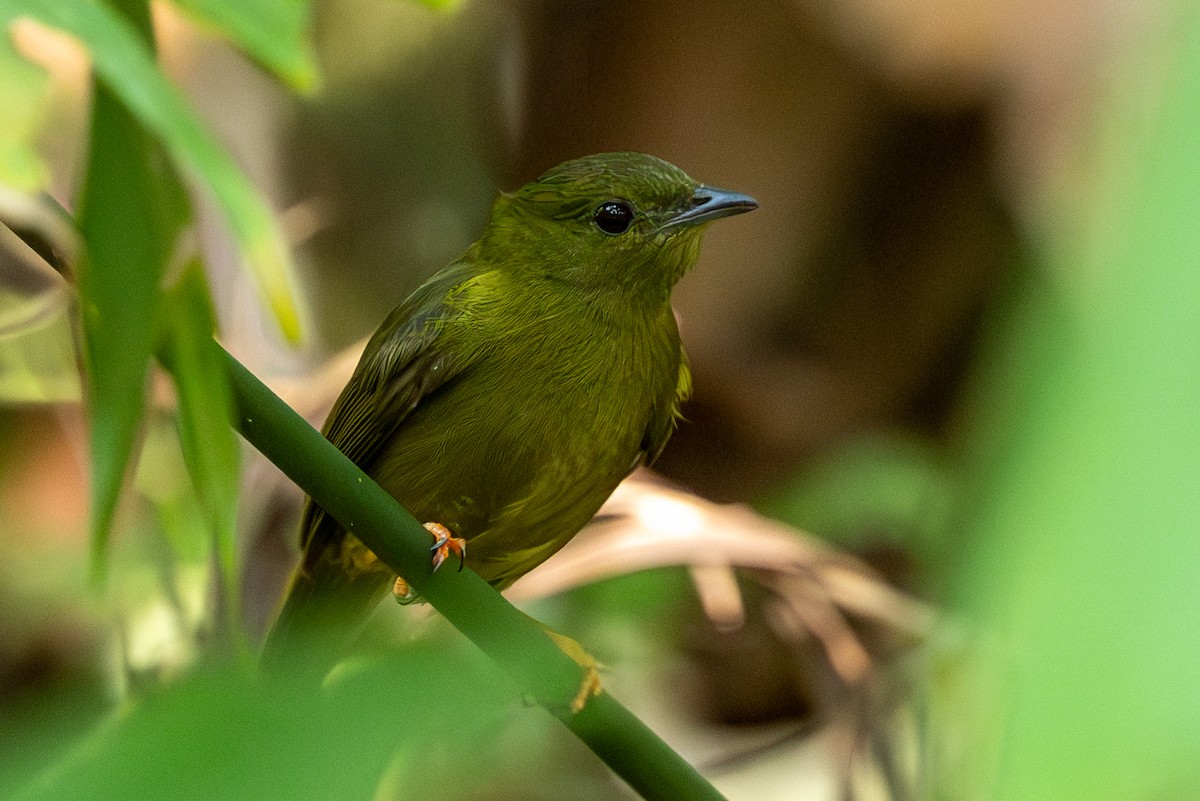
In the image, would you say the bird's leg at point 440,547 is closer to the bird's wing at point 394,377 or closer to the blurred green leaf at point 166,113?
the bird's wing at point 394,377

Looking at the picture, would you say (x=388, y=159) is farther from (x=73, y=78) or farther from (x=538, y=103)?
(x=73, y=78)

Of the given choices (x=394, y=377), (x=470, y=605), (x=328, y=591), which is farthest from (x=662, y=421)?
(x=470, y=605)

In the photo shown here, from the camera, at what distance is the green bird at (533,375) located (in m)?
2.40

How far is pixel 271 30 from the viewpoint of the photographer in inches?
21.5

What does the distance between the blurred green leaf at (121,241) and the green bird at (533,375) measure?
5.36 feet

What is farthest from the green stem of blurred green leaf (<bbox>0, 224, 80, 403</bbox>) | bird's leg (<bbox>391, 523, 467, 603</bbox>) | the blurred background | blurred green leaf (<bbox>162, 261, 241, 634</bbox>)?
blurred green leaf (<bbox>0, 224, 80, 403</bbox>)

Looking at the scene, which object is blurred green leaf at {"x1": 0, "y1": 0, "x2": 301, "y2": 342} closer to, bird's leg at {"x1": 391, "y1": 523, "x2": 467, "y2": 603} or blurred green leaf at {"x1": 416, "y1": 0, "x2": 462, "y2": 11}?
blurred green leaf at {"x1": 416, "y1": 0, "x2": 462, "y2": 11}

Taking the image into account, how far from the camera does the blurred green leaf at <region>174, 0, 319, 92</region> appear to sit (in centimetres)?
53

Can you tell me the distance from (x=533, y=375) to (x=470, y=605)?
95 cm

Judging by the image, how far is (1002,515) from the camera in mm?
490

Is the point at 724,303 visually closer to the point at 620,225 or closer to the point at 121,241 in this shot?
the point at 620,225

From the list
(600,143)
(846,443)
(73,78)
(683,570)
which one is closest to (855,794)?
(683,570)

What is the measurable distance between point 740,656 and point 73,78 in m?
2.78

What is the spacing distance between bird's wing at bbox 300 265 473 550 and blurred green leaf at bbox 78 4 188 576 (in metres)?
1.75
